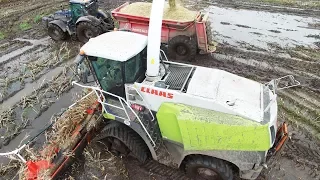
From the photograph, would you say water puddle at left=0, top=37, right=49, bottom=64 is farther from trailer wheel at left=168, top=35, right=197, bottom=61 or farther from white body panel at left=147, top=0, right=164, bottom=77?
white body panel at left=147, top=0, right=164, bottom=77

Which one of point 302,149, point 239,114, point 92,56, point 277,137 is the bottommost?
point 302,149

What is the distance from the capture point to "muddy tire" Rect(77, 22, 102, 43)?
9.63 meters

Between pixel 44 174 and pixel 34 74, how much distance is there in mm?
4569

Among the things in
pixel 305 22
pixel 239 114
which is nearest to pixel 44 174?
pixel 239 114

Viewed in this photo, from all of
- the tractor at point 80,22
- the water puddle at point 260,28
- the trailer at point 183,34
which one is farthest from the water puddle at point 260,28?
the tractor at point 80,22

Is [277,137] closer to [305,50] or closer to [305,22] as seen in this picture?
[305,50]

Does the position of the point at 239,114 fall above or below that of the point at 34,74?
above

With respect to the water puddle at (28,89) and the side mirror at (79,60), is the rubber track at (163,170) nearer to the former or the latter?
the side mirror at (79,60)

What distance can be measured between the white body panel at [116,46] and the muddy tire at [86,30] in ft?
15.8

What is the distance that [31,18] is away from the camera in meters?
12.3

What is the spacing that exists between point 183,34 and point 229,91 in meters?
4.46

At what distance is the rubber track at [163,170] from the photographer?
5242 mm

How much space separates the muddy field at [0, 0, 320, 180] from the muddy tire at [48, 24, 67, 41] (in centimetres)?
22

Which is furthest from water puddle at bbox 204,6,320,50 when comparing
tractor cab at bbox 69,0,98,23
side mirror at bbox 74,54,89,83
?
side mirror at bbox 74,54,89,83
